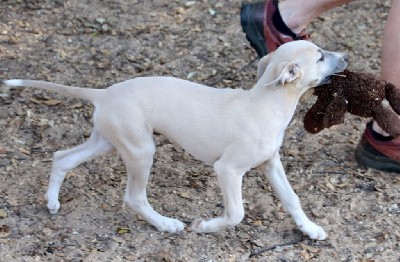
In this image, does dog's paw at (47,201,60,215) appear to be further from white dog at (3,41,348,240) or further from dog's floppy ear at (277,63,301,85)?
dog's floppy ear at (277,63,301,85)

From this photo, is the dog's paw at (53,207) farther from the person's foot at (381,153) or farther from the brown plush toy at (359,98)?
the person's foot at (381,153)

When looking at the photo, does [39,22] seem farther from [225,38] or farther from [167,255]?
[167,255]

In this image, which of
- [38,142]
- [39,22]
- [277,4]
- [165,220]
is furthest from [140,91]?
[39,22]

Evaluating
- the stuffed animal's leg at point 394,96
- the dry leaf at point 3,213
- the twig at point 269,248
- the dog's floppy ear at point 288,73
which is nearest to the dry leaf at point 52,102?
the dry leaf at point 3,213

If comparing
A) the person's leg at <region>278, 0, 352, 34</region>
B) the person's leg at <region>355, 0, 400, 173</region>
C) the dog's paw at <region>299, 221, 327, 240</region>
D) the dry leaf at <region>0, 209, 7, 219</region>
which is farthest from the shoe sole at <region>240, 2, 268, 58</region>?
the dry leaf at <region>0, 209, 7, 219</region>

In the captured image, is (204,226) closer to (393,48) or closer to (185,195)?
(185,195)

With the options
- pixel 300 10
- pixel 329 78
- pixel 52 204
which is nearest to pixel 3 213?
pixel 52 204

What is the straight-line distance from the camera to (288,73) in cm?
360

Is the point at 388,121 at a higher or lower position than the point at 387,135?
higher

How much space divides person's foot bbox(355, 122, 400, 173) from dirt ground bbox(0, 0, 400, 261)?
0.20ft

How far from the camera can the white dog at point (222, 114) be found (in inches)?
146

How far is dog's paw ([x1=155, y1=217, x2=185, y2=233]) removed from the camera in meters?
4.12

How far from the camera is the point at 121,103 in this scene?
3.77 m

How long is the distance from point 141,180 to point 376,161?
4.70 feet
